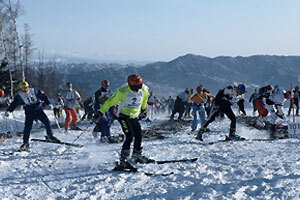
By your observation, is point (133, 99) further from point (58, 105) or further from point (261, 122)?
point (58, 105)

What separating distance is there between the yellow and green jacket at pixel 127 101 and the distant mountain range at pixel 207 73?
115 metres

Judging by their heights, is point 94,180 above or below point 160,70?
below

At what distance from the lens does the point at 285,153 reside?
752 centimetres

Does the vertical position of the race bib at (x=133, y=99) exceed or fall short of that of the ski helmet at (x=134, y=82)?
it falls short

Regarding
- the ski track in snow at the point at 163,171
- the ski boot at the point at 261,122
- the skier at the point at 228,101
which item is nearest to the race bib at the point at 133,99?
the ski track in snow at the point at 163,171

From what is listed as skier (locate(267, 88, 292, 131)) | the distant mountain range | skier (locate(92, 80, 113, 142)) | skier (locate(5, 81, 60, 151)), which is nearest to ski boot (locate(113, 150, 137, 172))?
skier (locate(5, 81, 60, 151))

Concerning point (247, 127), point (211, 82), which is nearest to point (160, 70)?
point (211, 82)

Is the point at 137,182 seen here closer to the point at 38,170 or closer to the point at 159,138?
the point at 38,170

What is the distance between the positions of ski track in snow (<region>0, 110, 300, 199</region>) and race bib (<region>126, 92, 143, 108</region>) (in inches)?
53.6

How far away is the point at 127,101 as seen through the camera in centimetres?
607

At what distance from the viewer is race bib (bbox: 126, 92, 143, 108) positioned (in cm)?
605

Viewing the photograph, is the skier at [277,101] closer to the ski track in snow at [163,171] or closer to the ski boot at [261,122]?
the ski boot at [261,122]

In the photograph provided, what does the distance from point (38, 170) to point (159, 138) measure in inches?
206

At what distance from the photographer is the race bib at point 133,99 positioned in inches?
238
